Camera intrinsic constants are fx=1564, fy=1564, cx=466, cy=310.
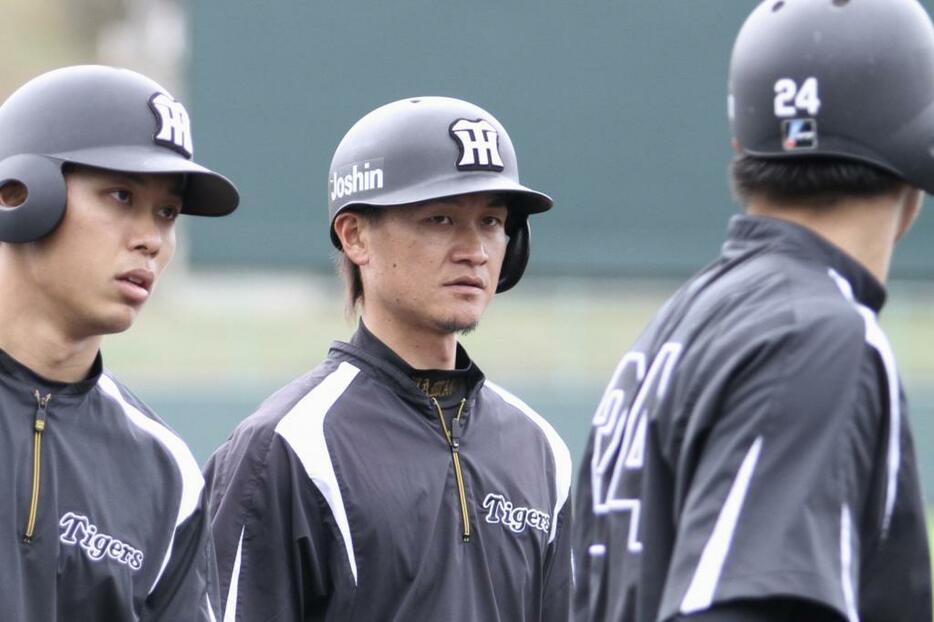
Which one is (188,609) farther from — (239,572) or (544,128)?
(544,128)

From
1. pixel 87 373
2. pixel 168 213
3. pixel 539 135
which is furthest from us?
pixel 539 135

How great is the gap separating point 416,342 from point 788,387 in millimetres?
1854

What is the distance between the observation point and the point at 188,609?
10.9 ft

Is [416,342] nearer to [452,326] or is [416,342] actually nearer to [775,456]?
[452,326]

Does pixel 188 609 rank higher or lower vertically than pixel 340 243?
lower

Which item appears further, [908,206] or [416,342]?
[416,342]

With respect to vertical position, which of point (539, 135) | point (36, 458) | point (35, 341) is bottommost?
point (36, 458)

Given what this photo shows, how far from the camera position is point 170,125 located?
11.6 feet

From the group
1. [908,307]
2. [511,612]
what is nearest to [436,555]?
[511,612]

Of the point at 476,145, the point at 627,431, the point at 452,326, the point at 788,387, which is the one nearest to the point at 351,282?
the point at 452,326

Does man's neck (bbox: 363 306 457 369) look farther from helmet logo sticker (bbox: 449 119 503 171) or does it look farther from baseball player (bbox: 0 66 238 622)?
baseball player (bbox: 0 66 238 622)

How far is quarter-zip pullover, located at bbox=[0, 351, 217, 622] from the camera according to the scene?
3.12 metres

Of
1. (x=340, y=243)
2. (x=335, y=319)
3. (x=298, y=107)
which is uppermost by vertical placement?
(x=298, y=107)

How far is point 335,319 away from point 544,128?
8.37 meters
